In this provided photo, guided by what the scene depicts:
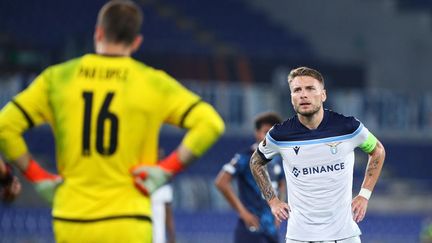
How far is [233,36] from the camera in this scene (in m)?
28.2

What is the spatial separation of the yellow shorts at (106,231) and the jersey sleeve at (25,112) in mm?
542

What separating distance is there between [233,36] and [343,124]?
67.0ft

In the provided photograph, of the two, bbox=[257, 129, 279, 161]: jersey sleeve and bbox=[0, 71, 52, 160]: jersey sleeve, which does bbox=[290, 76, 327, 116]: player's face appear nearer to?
bbox=[257, 129, 279, 161]: jersey sleeve

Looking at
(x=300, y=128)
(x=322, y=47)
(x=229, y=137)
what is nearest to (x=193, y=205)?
(x=229, y=137)

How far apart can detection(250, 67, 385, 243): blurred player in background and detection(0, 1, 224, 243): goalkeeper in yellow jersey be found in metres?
2.24

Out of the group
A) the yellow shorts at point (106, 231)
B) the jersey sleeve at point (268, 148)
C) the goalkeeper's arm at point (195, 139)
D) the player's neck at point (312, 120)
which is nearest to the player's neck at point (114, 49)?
the goalkeeper's arm at point (195, 139)

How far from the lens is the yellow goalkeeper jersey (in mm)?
5480

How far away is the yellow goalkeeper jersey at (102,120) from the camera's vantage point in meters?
5.48

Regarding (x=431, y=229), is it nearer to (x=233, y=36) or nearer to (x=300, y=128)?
(x=300, y=128)

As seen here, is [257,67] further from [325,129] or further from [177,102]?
[177,102]

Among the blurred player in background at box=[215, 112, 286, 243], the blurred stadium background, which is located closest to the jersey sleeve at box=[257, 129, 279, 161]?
the blurred player in background at box=[215, 112, 286, 243]

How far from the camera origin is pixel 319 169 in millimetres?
7840

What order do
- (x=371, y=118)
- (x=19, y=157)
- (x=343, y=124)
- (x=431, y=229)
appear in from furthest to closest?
(x=371, y=118) < (x=431, y=229) < (x=343, y=124) < (x=19, y=157)

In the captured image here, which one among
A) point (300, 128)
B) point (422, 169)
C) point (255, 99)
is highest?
point (300, 128)
